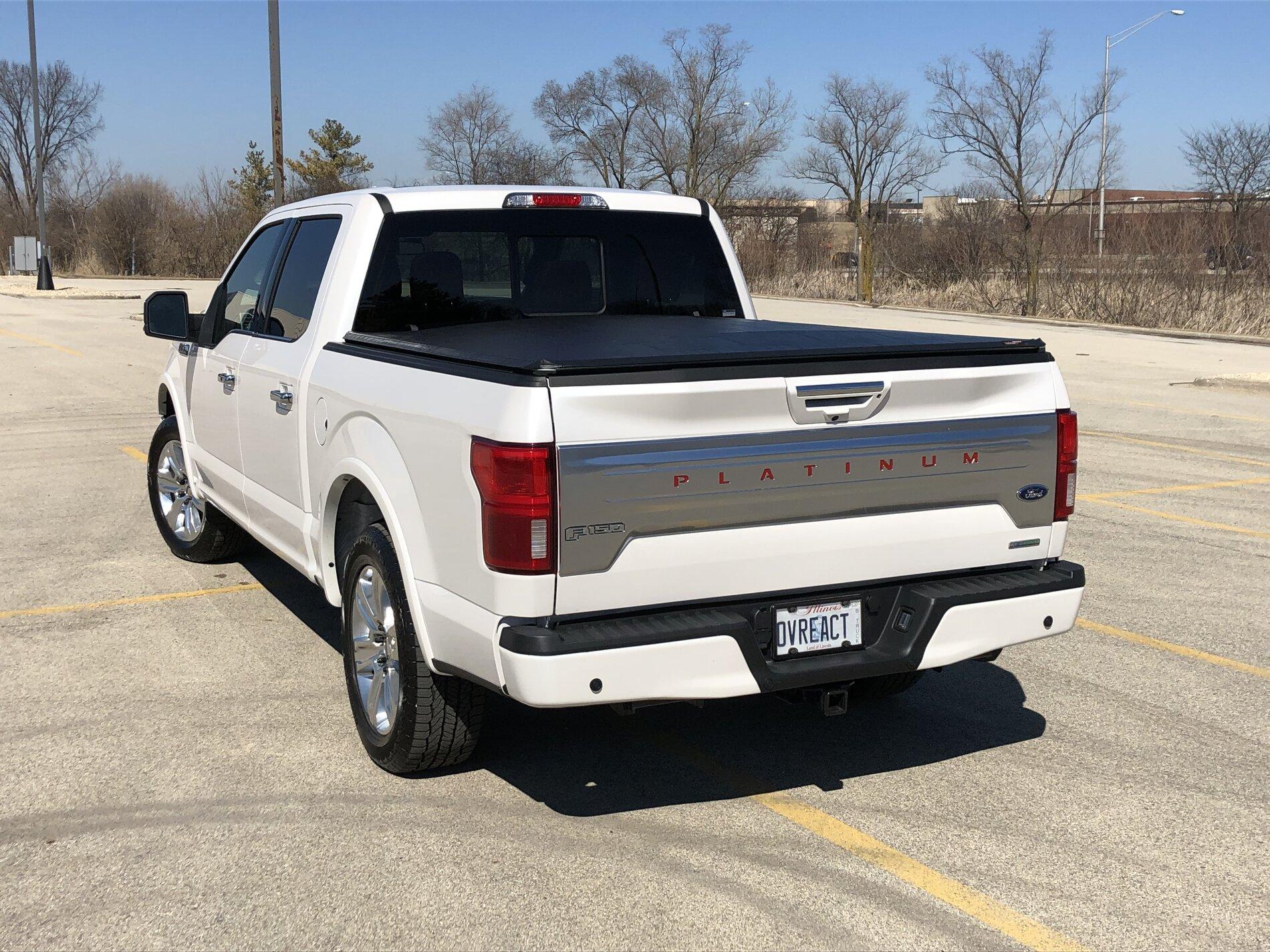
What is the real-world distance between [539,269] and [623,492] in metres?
2.40

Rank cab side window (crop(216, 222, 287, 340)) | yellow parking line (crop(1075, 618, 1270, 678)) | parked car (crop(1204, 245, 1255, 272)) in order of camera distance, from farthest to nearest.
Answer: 1. parked car (crop(1204, 245, 1255, 272))
2. cab side window (crop(216, 222, 287, 340))
3. yellow parking line (crop(1075, 618, 1270, 678))

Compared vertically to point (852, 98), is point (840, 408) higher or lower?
lower

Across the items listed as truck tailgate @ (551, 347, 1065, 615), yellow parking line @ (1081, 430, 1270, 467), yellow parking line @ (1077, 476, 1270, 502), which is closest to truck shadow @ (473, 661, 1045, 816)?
truck tailgate @ (551, 347, 1065, 615)

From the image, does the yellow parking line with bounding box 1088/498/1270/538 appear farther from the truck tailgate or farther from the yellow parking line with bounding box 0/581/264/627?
the yellow parking line with bounding box 0/581/264/627

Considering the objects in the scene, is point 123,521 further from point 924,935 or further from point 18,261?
point 18,261

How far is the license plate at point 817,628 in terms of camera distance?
4129 millimetres

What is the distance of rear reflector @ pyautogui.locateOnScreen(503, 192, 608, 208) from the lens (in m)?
5.79

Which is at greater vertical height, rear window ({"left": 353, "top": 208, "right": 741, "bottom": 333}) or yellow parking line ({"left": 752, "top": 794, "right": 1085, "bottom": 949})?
rear window ({"left": 353, "top": 208, "right": 741, "bottom": 333})

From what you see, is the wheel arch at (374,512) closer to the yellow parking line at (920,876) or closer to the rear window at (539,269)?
the rear window at (539,269)

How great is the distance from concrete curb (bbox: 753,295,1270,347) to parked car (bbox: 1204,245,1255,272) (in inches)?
71.5

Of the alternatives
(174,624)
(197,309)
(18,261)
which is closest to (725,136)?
(18,261)

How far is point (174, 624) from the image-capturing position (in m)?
6.57

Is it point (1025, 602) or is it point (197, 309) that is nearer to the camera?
point (1025, 602)

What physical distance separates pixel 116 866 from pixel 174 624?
2.73 metres
